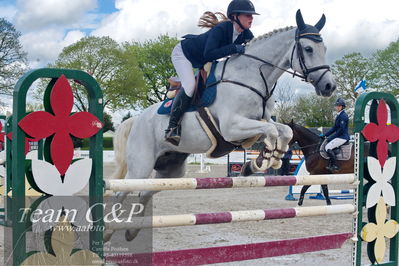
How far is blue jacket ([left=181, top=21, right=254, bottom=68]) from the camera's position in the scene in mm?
3584

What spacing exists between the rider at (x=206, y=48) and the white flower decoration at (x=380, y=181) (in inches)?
49.9

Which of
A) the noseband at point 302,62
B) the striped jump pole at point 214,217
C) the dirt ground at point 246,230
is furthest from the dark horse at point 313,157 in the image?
the striped jump pole at point 214,217

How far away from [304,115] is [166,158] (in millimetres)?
31323

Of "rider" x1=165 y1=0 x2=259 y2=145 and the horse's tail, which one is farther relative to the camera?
the horse's tail

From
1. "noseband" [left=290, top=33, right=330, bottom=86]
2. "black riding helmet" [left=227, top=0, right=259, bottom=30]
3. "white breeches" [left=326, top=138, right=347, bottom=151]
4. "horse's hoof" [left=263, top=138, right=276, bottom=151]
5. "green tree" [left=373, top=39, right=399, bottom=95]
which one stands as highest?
"green tree" [left=373, top=39, right=399, bottom=95]

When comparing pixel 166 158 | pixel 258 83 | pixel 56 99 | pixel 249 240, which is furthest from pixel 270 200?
pixel 56 99

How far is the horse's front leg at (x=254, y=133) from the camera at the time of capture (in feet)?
10.7

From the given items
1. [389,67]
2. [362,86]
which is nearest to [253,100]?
[362,86]

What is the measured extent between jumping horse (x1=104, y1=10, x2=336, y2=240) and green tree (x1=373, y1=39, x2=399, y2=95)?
29189 millimetres

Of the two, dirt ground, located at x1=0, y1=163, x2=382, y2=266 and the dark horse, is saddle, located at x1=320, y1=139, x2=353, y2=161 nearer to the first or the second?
the dark horse

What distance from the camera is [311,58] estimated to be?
3494mm

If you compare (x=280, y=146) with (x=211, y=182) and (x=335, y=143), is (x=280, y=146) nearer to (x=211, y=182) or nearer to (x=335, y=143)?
(x=211, y=182)

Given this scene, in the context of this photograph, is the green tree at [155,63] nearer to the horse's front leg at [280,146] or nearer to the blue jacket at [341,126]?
the blue jacket at [341,126]

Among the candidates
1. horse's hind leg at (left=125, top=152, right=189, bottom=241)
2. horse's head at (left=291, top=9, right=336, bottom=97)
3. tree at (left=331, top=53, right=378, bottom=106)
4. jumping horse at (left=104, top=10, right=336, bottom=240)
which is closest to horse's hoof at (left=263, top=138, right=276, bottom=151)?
jumping horse at (left=104, top=10, right=336, bottom=240)
